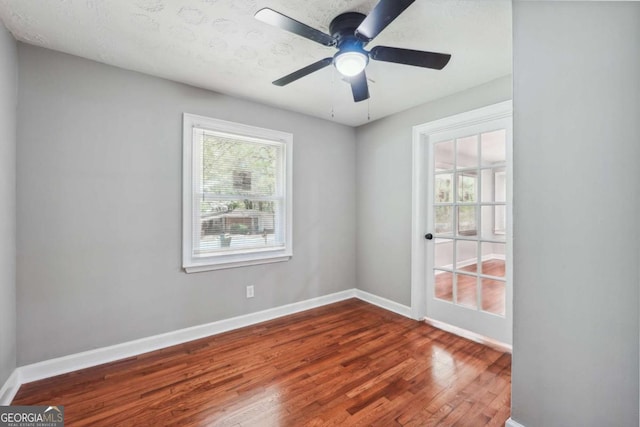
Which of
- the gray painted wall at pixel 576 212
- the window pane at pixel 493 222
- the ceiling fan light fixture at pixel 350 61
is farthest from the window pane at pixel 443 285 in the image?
the ceiling fan light fixture at pixel 350 61

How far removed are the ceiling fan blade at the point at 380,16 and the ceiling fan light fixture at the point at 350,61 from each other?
101 millimetres

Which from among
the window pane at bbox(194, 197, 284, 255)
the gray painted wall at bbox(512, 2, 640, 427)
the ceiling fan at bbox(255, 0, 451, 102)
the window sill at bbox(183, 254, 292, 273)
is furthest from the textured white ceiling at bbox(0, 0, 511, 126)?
the window sill at bbox(183, 254, 292, 273)

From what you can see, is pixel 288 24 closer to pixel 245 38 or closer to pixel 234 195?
pixel 245 38

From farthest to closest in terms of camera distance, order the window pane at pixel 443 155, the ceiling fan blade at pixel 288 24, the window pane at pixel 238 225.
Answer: the window pane at pixel 443 155
the window pane at pixel 238 225
the ceiling fan blade at pixel 288 24

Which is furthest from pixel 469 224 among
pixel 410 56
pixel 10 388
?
pixel 10 388

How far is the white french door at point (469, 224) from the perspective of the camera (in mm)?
2480

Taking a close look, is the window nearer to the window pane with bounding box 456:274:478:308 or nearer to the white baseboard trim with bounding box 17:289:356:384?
the white baseboard trim with bounding box 17:289:356:384

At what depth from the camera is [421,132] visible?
9.96ft

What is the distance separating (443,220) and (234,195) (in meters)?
2.28

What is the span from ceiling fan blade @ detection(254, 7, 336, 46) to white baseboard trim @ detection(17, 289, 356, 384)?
2615 millimetres

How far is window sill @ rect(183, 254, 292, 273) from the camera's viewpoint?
103 inches

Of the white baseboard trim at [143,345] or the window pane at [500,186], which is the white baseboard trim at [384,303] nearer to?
the white baseboard trim at [143,345]

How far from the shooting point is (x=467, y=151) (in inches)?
108

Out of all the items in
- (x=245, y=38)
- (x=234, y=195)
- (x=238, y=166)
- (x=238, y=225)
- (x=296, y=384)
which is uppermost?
(x=245, y=38)
